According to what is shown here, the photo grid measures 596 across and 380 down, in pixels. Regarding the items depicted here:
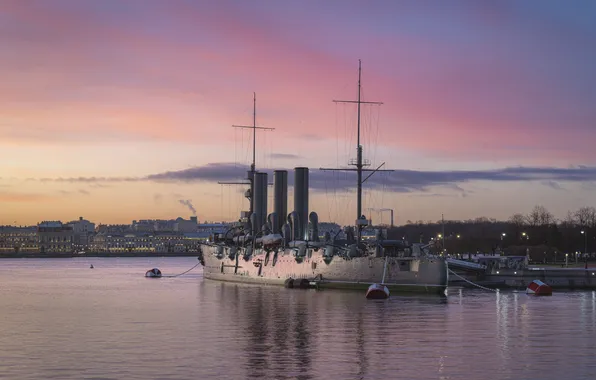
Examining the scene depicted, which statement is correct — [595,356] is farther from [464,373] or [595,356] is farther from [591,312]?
[591,312]

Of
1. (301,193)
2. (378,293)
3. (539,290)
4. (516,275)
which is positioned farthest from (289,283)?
(539,290)

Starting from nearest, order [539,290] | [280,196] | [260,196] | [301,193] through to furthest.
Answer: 1. [539,290]
2. [301,193]
3. [280,196]
4. [260,196]

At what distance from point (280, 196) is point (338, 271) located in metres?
22.5

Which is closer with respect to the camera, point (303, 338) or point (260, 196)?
point (303, 338)

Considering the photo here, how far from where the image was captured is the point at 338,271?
7806 cm

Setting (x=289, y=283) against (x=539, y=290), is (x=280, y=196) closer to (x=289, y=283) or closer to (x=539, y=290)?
(x=289, y=283)

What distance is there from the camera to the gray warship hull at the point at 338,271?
71.2m

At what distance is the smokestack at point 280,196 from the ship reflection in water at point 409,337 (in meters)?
30.2

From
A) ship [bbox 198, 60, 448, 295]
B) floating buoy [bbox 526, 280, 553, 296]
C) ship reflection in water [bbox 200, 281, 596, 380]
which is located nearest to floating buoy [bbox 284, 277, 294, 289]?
ship [bbox 198, 60, 448, 295]

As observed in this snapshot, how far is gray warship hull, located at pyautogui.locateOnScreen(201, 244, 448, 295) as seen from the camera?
234 ft

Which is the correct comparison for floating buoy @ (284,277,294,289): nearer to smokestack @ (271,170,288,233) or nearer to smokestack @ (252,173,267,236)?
smokestack @ (271,170,288,233)

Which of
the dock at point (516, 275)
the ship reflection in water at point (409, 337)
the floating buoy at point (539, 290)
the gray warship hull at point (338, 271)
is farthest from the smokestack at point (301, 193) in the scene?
the floating buoy at point (539, 290)

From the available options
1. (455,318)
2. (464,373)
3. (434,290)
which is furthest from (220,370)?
(434,290)

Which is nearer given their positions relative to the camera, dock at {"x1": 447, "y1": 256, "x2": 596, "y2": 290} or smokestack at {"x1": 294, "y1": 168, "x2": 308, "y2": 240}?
dock at {"x1": 447, "y1": 256, "x2": 596, "y2": 290}
